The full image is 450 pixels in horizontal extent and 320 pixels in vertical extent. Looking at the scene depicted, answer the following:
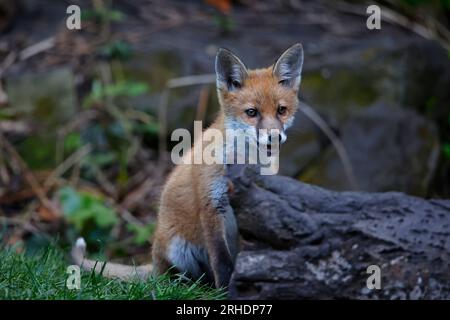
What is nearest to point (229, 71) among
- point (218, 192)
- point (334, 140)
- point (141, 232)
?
point (218, 192)

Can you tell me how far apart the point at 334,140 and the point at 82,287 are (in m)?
5.34

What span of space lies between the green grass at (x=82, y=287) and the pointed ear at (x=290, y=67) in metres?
1.77

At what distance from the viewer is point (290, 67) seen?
576 cm

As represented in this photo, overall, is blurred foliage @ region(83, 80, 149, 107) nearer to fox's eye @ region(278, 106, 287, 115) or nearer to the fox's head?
the fox's head

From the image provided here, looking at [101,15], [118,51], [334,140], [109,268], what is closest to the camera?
[109,268]

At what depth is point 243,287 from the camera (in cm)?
451

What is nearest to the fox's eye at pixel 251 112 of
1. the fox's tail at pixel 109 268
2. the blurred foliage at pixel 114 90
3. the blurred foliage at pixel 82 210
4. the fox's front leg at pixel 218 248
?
the fox's front leg at pixel 218 248

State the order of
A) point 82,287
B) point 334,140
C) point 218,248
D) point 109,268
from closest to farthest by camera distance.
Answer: point 82,287 < point 218,248 < point 109,268 < point 334,140

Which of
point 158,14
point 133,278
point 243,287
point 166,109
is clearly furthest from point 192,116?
point 243,287

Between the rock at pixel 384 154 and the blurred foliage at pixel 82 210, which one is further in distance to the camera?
the rock at pixel 384 154

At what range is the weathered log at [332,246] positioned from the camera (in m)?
4.48

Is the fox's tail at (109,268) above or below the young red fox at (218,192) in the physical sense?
below

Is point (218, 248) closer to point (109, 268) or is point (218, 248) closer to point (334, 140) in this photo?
point (109, 268)

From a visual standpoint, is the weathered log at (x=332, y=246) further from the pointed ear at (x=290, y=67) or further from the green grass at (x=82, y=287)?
the pointed ear at (x=290, y=67)
